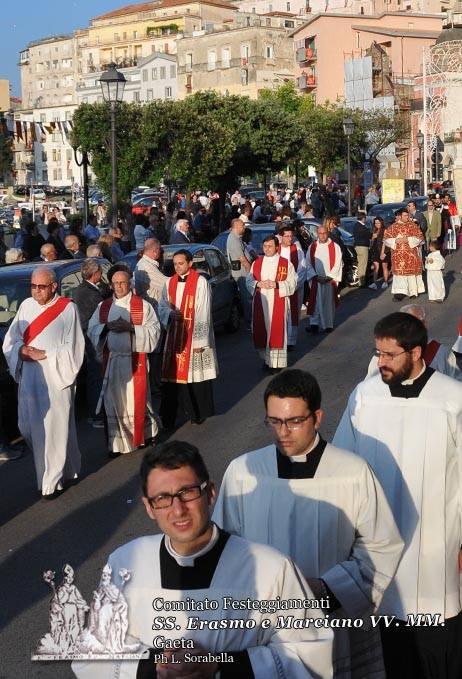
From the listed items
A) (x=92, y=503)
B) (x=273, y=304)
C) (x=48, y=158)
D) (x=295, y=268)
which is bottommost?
(x=92, y=503)

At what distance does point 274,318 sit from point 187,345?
3.52 meters

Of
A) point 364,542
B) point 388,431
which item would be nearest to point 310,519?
point 364,542

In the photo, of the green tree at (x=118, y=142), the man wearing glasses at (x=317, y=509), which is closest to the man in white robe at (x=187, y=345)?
the man wearing glasses at (x=317, y=509)

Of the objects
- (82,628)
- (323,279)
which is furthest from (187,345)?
(82,628)

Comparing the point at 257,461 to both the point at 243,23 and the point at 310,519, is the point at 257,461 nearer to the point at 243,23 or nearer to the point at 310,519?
the point at 310,519

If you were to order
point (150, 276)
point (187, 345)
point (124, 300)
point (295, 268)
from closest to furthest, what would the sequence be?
point (124, 300)
point (187, 345)
point (150, 276)
point (295, 268)

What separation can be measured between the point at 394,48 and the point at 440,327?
2871 inches

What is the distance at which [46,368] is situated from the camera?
9.78 meters

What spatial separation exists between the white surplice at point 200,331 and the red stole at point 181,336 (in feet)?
0.10

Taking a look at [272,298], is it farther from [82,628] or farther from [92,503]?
[82,628]

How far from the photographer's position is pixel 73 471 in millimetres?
10039

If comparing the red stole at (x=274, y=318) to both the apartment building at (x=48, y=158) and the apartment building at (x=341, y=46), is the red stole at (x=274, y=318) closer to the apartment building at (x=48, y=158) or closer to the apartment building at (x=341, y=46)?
the apartment building at (x=341, y=46)

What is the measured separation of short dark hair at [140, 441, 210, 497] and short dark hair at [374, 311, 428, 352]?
6.32ft

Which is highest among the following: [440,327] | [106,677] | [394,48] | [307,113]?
[394,48]
